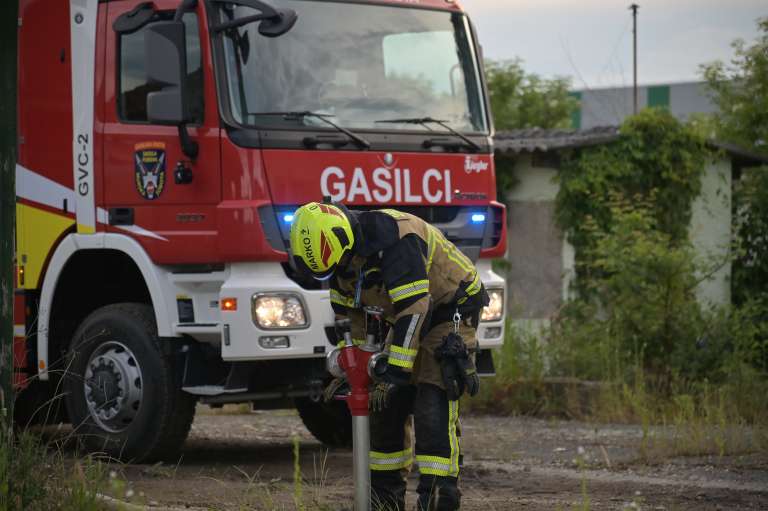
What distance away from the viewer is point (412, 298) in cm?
602

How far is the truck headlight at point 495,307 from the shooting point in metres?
8.88

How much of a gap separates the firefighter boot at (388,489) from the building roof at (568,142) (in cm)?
1085

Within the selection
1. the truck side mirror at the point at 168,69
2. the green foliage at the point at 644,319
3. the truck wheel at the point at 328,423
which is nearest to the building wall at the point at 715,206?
the green foliage at the point at 644,319

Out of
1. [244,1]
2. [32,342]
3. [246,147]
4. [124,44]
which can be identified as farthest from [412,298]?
[32,342]

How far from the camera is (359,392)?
19.5ft

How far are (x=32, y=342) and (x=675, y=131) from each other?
10657 millimetres

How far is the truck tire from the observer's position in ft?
27.2

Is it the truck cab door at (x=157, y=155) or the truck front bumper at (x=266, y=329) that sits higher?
the truck cab door at (x=157, y=155)

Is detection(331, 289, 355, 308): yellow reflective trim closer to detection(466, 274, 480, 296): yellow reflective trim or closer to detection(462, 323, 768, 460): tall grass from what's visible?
detection(466, 274, 480, 296): yellow reflective trim

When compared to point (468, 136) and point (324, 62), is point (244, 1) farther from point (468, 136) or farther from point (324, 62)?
point (468, 136)

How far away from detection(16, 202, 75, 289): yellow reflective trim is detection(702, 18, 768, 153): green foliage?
36.9 feet

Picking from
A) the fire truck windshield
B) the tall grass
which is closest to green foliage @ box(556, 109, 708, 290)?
the tall grass

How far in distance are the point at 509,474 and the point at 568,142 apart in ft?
29.9

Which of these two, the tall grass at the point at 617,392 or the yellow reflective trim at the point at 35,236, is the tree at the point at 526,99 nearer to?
the tall grass at the point at 617,392
